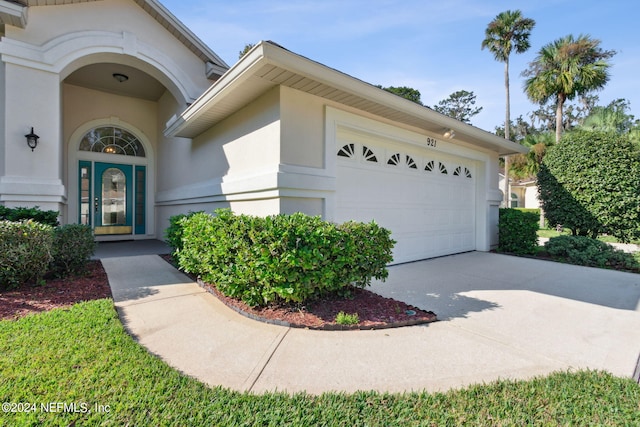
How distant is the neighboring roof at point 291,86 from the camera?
3996 millimetres

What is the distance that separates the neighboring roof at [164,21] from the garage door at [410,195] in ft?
17.1

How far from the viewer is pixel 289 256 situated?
3375mm

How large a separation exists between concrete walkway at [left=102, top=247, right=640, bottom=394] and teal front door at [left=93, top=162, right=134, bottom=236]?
5.62 meters

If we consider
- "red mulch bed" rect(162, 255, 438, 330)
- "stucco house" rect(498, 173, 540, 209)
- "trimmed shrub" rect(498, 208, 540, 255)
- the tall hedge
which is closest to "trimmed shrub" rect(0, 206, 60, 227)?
"red mulch bed" rect(162, 255, 438, 330)

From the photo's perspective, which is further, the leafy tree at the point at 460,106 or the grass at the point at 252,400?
the leafy tree at the point at 460,106

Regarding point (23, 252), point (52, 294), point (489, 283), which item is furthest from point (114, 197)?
point (489, 283)

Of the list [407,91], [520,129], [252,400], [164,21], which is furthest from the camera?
[520,129]

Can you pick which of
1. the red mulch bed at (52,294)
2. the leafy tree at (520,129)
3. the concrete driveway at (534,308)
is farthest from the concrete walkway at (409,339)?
the leafy tree at (520,129)

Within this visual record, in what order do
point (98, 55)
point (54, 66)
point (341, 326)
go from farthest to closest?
point (98, 55) < point (54, 66) < point (341, 326)

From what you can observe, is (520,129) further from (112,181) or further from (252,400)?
(252,400)

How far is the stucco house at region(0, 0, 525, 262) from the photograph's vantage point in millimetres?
4832

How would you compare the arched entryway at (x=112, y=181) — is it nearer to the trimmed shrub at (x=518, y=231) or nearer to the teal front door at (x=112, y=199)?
the teal front door at (x=112, y=199)

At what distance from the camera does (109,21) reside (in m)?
7.11

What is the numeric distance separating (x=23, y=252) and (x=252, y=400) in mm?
4195
